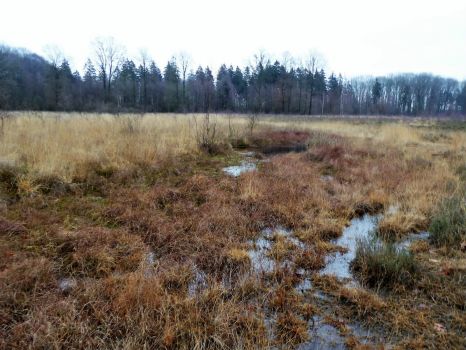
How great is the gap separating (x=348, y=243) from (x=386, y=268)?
108 cm

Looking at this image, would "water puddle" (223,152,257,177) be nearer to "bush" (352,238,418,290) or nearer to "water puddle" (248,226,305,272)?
"water puddle" (248,226,305,272)

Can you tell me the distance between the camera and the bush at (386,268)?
3492 mm

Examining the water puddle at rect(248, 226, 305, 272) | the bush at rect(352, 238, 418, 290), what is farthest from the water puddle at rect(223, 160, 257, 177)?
the bush at rect(352, 238, 418, 290)

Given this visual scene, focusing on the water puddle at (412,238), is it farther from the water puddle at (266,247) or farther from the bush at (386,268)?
the water puddle at (266,247)

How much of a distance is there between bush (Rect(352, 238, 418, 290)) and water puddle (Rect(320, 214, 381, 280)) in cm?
17

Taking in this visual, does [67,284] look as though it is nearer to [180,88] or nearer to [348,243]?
[348,243]

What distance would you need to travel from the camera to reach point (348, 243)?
15.2 feet

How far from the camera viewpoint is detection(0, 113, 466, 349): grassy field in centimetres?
262

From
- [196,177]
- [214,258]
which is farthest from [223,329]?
[196,177]

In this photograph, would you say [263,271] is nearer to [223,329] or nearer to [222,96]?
[223,329]

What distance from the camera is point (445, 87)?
91.2 metres

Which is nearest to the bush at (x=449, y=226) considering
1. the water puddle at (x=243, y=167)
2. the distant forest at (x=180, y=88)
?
the water puddle at (x=243, y=167)

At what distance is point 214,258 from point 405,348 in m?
2.22

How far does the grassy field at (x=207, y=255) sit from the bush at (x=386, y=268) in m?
0.02
